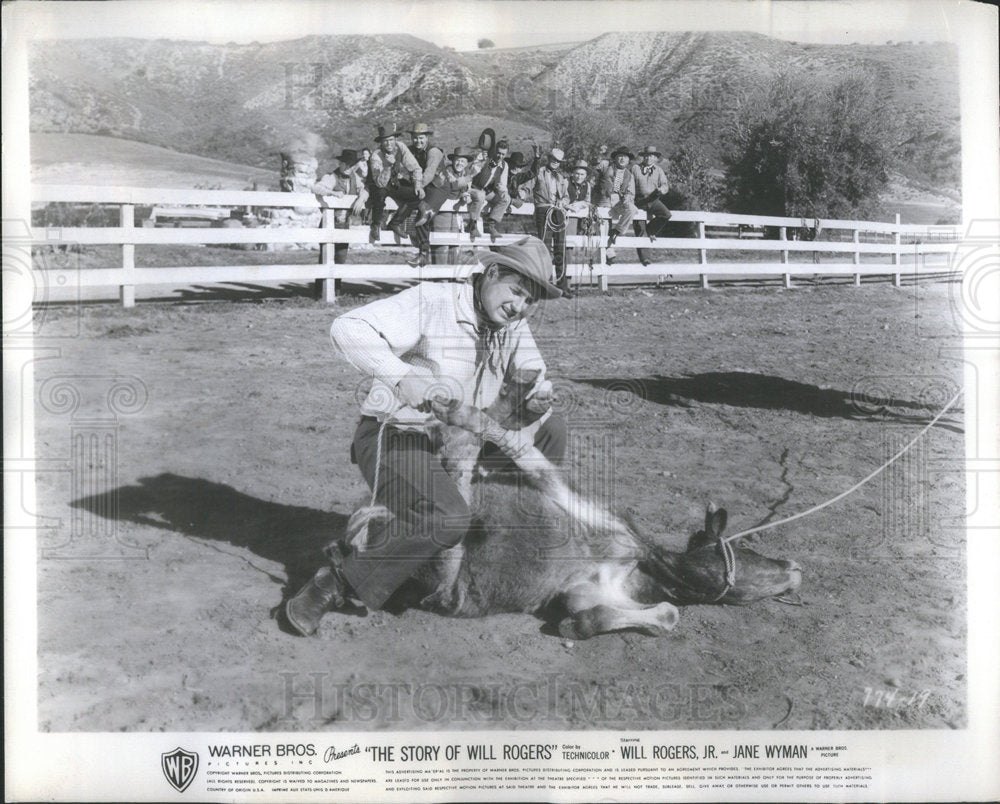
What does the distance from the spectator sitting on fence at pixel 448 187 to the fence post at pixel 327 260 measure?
1.54 feet

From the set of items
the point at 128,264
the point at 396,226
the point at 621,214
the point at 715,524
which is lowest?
the point at 715,524

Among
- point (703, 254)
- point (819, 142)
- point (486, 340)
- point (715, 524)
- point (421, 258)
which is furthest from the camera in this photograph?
point (703, 254)

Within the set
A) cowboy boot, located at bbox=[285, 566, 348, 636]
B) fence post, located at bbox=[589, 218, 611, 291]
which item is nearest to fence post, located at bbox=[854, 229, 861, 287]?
fence post, located at bbox=[589, 218, 611, 291]

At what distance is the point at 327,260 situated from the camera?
5.20m

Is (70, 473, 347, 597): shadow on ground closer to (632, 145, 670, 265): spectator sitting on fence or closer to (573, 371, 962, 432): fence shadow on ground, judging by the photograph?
(573, 371, 962, 432): fence shadow on ground

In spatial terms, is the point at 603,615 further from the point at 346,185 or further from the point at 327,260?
the point at 346,185

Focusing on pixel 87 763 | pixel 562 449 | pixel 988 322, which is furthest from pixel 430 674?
pixel 988 322

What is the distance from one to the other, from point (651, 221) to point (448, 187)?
1159 mm

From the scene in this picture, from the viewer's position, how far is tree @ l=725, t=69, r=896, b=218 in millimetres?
5152

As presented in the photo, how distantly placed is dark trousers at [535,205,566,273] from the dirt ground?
27cm

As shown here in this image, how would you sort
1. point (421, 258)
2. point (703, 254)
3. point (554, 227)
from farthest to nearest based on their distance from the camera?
point (703, 254)
point (554, 227)
point (421, 258)

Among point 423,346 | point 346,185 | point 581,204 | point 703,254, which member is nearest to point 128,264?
point 346,185

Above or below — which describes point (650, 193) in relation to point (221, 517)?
above

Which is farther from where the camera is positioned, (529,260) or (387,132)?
(387,132)
